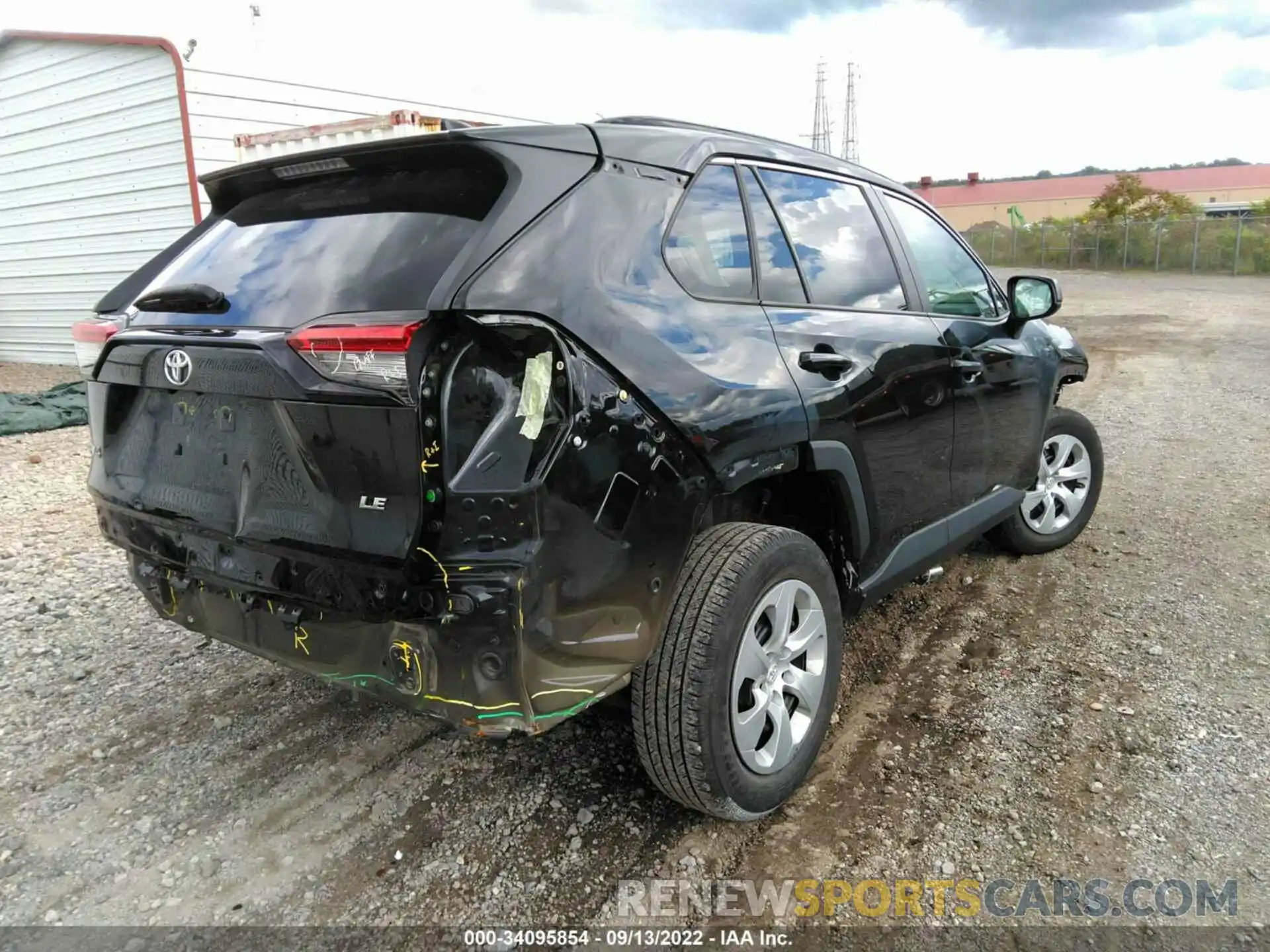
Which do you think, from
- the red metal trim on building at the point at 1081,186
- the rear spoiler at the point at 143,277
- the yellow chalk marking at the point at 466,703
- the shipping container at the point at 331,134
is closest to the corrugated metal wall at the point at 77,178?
the shipping container at the point at 331,134

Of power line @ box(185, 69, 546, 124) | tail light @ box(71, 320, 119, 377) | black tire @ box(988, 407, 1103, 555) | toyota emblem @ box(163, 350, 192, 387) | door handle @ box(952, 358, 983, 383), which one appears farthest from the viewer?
power line @ box(185, 69, 546, 124)

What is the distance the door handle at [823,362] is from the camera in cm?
262

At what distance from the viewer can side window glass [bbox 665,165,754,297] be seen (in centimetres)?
235

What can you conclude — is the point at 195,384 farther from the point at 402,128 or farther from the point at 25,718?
the point at 402,128

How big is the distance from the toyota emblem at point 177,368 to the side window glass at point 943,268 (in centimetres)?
263

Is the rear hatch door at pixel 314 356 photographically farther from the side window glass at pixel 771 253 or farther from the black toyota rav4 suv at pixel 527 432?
the side window glass at pixel 771 253

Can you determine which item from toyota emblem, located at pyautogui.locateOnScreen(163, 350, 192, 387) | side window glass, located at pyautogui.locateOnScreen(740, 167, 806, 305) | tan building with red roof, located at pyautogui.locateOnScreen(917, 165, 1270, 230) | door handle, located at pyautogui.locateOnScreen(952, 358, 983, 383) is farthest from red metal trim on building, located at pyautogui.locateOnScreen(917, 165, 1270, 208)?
toyota emblem, located at pyautogui.locateOnScreen(163, 350, 192, 387)

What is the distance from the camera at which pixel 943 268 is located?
12.0 ft

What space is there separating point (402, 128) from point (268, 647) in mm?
6866

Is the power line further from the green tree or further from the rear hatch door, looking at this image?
the green tree

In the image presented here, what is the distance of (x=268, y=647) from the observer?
227 cm

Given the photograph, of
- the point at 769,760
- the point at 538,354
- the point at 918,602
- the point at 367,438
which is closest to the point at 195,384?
the point at 367,438

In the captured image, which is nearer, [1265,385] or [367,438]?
[367,438]

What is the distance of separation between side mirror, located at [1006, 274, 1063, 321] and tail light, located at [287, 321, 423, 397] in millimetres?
3089
